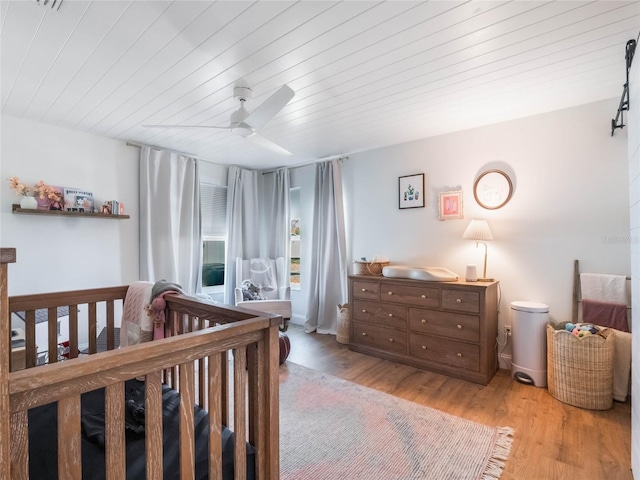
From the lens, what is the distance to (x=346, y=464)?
1.72 meters

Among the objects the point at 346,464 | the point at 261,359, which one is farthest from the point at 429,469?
the point at 261,359

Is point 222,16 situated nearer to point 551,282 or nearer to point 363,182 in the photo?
point 363,182

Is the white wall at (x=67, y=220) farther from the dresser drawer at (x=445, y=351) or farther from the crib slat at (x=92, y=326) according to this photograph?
the dresser drawer at (x=445, y=351)

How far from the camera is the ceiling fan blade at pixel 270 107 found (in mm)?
1850

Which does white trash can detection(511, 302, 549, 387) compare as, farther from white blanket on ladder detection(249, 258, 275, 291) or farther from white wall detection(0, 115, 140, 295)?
white wall detection(0, 115, 140, 295)

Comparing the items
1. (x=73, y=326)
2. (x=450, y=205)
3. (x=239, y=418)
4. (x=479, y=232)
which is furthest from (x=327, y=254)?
(x=239, y=418)

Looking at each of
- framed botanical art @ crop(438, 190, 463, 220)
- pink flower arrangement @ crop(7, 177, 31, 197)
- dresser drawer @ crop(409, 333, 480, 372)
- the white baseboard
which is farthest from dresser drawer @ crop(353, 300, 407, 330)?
pink flower arrangement @ crop(7, 177, 31, 197)

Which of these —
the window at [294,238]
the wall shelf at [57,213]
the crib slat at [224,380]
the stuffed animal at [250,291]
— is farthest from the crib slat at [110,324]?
the window at [294,238]

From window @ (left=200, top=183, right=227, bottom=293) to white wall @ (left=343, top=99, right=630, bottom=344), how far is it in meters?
2.40

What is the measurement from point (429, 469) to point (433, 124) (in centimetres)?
278

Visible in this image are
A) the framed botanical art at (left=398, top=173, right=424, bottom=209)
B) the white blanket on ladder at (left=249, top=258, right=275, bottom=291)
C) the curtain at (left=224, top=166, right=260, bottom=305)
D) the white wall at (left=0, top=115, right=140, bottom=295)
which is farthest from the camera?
the curtain at (left=224, top=166, right=260, bottom=305)

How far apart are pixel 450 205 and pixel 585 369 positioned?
1.74 m

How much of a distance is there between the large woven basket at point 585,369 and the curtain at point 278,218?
3376mm

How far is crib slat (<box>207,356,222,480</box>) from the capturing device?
1.06m
